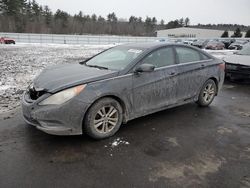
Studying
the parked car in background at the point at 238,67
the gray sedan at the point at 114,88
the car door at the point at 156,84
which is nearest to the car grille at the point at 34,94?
the gray sedan at the point at 114,88

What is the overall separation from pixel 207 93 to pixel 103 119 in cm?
306

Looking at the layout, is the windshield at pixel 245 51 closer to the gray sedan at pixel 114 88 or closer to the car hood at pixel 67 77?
the gray sedan at pixel 114 88

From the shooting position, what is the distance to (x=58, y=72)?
14.7ft

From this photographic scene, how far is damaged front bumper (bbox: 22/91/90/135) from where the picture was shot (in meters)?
3.63

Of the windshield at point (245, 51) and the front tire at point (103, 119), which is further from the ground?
the windshield at point (245, 51)

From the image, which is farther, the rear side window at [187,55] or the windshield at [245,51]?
the windshield at [245,51]

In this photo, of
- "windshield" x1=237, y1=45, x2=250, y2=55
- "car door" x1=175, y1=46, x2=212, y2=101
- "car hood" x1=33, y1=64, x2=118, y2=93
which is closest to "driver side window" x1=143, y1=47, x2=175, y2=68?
"car door" x1=175, y1=46, x2=212, y2=101

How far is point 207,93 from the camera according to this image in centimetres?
602

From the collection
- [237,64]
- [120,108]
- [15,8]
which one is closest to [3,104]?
[120,108]

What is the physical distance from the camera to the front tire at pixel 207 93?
588 centimetres

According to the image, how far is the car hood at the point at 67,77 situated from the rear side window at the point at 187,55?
5.74ft

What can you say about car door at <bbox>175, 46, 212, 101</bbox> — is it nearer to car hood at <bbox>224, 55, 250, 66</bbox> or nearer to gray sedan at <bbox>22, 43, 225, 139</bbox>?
gray sedan at <bbox>22, 43, 225, 139</bbox>

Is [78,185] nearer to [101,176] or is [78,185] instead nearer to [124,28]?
[101,176]

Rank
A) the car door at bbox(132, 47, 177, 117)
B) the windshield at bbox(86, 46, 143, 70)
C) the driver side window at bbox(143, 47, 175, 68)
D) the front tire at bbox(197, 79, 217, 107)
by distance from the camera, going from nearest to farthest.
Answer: the car door at bbox(132, 47, 177, 117) < the windshield at bbox(86, 46, 143, 70) < the driver side window at bbox(143, 47, 175, 68) < the front tire at bbox(197, 79, 217, 107)
